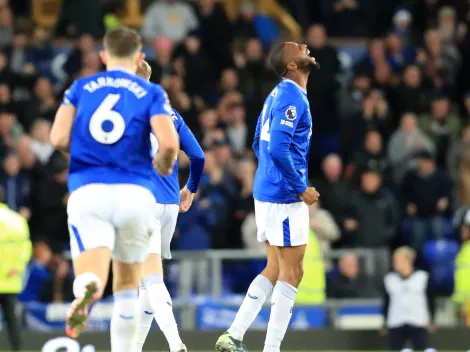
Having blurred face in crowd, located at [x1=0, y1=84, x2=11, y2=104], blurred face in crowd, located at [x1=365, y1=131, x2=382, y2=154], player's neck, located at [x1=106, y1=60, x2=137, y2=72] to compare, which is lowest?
player's neck, located at [x1=106, y1=60, x2=137, y2=72]

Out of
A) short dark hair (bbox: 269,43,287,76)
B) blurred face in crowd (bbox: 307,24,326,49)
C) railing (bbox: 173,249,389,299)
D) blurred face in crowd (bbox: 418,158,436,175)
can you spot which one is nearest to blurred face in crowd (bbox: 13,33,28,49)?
blurred face in crowd (bbox: 307,24,326,49)

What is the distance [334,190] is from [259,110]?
2.00 meters

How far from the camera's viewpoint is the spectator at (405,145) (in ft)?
57.6

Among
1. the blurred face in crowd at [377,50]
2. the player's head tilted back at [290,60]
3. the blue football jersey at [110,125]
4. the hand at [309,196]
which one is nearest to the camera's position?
the blue football jersey at [110,125]

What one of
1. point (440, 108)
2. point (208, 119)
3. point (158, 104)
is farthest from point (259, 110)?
point (158, 104)

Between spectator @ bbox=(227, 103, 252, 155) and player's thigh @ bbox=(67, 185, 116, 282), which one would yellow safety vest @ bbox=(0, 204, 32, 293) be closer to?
spectator @ bbox=(227, 103, 252, 155)

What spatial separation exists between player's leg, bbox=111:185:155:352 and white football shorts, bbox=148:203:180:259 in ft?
4.99

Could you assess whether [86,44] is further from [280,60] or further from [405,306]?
[280,60]

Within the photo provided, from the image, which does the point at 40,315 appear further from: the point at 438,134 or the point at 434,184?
the point at 438,134

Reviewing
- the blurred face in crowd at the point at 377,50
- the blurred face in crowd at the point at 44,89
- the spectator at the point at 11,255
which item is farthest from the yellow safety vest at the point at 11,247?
the blurred face in crowd at the point at 377,50

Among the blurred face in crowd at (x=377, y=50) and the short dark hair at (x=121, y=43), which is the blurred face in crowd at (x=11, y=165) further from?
the short dark hair at (x=121, y=43)

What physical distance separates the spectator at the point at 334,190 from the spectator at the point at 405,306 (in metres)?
2.07

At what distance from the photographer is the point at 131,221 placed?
7305 mm

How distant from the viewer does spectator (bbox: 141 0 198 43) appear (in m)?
18.6
